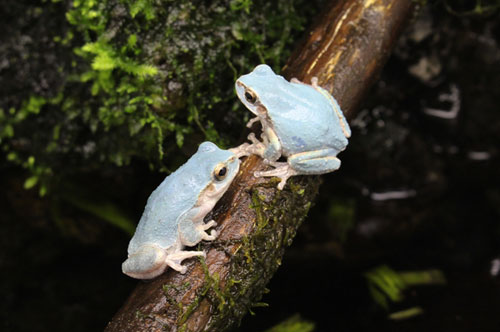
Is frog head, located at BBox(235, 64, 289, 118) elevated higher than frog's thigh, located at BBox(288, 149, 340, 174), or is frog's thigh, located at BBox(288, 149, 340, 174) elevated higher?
frog head, located at BBox(235, 64, 289, 118)

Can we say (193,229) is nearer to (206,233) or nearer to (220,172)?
(206,233)

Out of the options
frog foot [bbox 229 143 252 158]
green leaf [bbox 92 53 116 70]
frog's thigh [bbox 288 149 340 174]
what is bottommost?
frog's thigh [bbox 288 149 340 174]

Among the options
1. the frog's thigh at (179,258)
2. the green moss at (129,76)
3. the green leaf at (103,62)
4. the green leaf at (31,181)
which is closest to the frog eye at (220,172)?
the frog's thigh at (179,258)

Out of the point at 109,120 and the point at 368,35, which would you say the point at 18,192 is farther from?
the point at 368,35

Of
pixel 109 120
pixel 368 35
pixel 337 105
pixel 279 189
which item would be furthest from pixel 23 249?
pixel 368 35

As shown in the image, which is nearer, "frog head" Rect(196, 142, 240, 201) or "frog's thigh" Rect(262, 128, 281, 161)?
"frog head" Rect(196, 142, 240, 201)

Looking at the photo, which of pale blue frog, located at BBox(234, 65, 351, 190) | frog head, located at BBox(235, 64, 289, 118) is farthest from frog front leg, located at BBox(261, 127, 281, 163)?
frog head, located at BBox(235, 64, 289, 118)

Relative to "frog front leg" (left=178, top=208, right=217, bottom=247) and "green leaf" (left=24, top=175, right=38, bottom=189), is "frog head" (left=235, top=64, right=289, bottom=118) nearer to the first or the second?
"frog front leg" (left=178, top=208, right=217, bottom=247)
